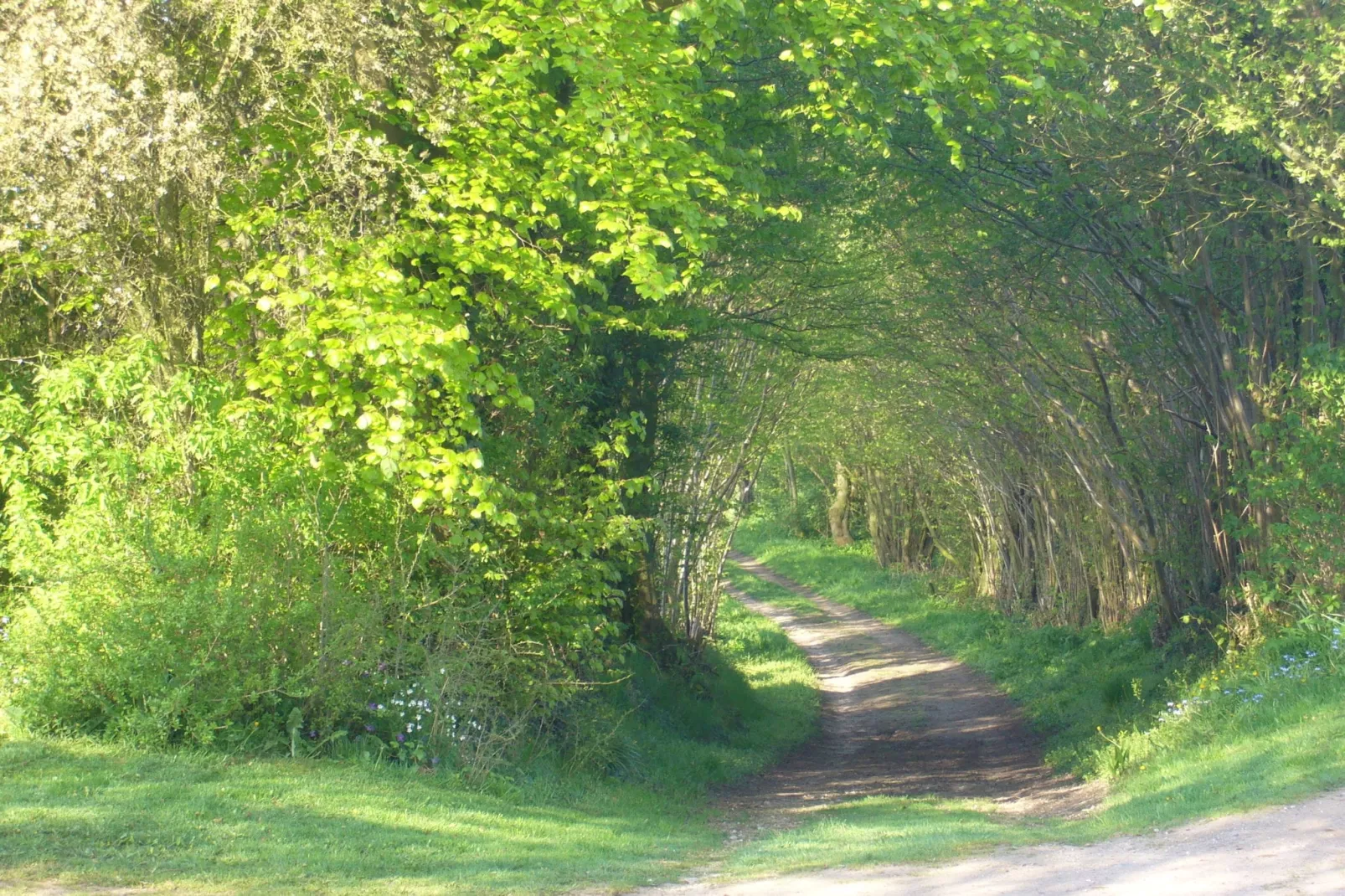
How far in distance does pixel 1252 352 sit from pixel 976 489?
589 inches

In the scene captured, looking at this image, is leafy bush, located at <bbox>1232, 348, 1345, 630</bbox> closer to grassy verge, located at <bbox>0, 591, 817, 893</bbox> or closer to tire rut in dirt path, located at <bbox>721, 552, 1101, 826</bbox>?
tire rut in dirt path, located at <bbox>721, 552, 1101, 826</bbox>

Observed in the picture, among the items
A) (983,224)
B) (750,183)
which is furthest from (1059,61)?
(983,224)

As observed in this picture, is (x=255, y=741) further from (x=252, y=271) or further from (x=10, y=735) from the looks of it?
(x=252, y=271)

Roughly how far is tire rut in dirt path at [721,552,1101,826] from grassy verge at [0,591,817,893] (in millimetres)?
2521

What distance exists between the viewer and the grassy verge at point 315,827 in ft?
20.9

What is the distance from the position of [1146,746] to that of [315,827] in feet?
27.2

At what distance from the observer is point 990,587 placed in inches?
1140

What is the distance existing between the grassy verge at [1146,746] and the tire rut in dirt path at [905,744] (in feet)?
1.51

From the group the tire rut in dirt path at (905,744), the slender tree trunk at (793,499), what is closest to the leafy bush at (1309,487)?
the tire rut in dirt path at (905,744)

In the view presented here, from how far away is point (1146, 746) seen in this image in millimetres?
12211

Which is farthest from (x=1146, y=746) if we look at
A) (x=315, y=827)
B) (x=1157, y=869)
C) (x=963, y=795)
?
(x=315, y=827)

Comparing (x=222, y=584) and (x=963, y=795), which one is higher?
(x=222, y=584)

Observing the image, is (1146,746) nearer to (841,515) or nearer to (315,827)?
(315,827)

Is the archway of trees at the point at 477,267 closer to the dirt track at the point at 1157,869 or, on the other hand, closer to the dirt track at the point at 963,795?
the dirt track at the point at 963,795
